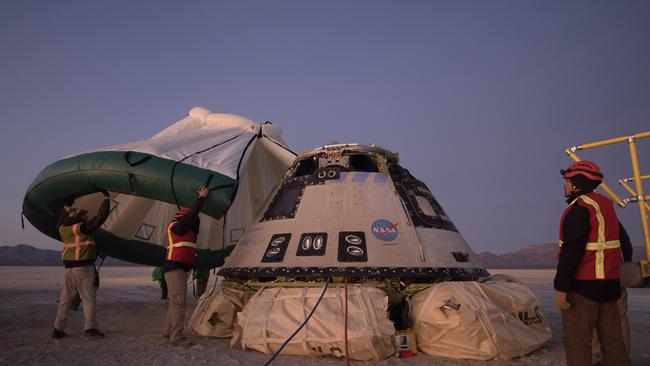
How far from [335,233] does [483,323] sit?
2534mm

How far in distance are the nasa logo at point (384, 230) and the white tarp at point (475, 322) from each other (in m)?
1.03

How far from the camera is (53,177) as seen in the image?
25.5 feet

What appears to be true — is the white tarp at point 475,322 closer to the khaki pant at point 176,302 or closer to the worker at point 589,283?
the worker at point 589,283

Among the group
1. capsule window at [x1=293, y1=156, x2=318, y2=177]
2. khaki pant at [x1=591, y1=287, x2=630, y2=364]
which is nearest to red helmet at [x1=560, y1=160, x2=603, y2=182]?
khaki pant at [x1=591, y1=287, x2=630, y2=364]

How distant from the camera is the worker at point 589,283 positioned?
12.7 ft

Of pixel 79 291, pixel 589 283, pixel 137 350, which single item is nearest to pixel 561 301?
pixel 589 283

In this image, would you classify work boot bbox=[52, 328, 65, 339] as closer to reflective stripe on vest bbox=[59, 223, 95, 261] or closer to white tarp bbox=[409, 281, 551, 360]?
reflective stripe on vest bbox=[59, 223, 95, 261]

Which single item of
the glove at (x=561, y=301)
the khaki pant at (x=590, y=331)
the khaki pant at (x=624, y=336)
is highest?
the glove at (x=561, y=301)

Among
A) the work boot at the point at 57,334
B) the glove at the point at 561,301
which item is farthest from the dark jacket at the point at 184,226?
the glove at the point at 561,301

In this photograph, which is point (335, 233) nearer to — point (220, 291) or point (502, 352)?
point (220, 291)

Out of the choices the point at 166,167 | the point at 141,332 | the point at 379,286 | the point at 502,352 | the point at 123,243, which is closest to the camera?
the point at 502,352

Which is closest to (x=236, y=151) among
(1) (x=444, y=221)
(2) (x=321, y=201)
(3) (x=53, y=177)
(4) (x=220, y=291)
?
(2) (x=321, y=201)

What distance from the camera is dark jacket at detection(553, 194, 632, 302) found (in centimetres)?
388

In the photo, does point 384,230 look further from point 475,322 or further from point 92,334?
point 92,334
